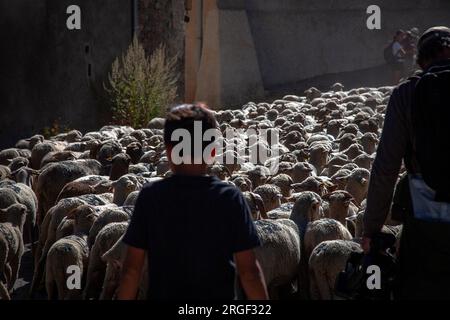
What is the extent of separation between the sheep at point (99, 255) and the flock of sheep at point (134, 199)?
1 centimetres

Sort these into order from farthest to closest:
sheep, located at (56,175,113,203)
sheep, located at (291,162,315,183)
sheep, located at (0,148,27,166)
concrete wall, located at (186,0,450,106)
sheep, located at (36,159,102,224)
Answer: concrete wall, located at (186,0,450,106)
sheep, located at (0,148,27,166)
sheep, located at (291,162,315,183)
sheep, located at (36,159,102,224)
sheep, located at (56,175,113,203)

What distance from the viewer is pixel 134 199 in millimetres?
9867

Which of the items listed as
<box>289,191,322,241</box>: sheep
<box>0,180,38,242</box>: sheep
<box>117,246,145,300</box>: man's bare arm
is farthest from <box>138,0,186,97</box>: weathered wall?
<box>117,246,145,300</box>: man's bare arm

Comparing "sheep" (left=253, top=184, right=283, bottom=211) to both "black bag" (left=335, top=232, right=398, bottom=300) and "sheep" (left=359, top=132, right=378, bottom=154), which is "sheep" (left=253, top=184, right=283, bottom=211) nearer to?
"sheep" (left=359, top=132, right=378, bottom=154)

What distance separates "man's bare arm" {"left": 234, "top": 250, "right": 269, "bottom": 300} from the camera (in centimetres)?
432

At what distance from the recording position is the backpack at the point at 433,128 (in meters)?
4.73

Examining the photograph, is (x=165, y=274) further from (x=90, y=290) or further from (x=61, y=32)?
(x=61, y=32)

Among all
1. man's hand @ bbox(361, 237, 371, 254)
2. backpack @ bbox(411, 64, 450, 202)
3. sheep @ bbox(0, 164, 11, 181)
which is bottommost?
sheep @ bbox(0, 164, 11, 181)

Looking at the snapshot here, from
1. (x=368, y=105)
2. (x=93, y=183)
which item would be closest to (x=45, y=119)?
(x=368, y=105)

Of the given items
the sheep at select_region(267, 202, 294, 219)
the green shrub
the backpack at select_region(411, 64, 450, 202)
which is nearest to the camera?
the backpack at select_region(411, 64, 450, 202)

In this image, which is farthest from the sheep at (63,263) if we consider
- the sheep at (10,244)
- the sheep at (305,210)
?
the sheep at (305,210)

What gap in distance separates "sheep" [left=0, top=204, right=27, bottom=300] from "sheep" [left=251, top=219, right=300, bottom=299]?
2.27 meters

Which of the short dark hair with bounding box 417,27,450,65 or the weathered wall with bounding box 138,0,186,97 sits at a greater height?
the short dark hair with bounding box 417,27,450,65

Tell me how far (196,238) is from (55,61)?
65.2ft
